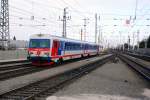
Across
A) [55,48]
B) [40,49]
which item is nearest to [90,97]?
[40,49]

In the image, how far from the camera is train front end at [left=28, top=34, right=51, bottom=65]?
85.0 feet

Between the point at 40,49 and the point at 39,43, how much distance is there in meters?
0.66

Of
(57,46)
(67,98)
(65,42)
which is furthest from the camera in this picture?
(65,42)

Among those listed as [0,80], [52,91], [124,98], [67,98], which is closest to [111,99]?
[124,98]

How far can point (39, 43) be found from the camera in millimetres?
26641

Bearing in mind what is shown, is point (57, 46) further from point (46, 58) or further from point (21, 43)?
point (21, 43)

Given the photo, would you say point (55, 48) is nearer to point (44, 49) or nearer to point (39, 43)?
point (44, 49)

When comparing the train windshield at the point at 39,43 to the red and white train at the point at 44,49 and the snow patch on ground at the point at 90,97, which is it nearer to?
the red and white train at the point at 44,49

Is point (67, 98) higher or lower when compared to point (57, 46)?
lower

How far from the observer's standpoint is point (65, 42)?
1226 inches

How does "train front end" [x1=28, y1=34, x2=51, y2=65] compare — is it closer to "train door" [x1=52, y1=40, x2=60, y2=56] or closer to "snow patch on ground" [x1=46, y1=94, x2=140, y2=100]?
"train door" [x1=52, y1=40, x2=60, y2=56]

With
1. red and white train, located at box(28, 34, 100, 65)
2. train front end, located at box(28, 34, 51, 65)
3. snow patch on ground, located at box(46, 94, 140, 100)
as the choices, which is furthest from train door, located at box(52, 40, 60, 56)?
snow patch on ground, located at box(46, 94, 140, 100)

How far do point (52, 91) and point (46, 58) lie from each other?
13.9 m

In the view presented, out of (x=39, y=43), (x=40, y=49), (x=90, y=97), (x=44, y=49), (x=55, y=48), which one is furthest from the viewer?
(x=55, y=48)
